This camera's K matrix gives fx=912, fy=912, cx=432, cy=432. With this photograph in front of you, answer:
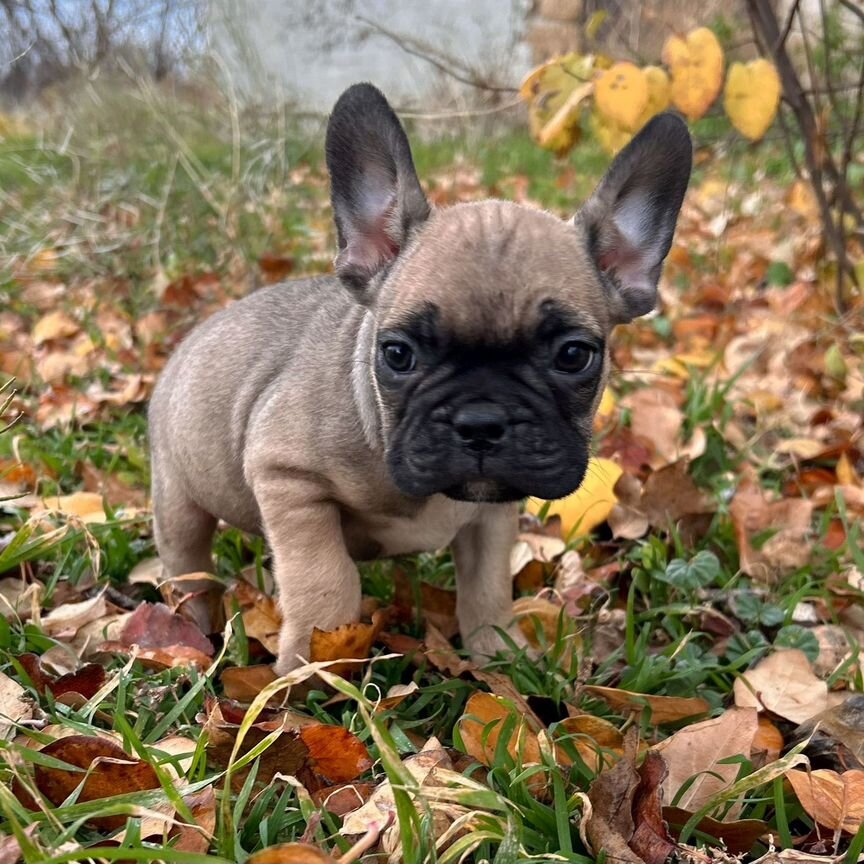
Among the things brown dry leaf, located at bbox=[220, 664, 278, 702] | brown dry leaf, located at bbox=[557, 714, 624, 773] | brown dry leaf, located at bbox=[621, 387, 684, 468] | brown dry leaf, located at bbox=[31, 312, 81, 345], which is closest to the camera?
brown dry leaf, located at bbox=[557, 714, 624, 773]

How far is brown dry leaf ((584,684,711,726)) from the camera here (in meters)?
2.77

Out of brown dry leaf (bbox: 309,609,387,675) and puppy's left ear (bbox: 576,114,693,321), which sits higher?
puppy's left ear (bbox: 576,114,693,321)

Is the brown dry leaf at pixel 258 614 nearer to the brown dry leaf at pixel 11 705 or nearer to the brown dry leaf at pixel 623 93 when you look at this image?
the brown dry leaf at pixel 11 705

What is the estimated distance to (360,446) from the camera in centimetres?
296

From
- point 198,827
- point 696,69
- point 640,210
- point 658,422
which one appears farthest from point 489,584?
point 696,69

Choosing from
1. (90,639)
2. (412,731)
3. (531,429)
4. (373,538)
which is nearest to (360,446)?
→ (373,538)

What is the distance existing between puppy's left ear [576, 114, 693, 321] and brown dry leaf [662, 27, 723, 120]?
3.79ft

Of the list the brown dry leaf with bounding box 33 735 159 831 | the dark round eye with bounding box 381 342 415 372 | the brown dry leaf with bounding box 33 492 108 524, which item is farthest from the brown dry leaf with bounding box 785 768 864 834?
the brown dry leaf with bounding box 33 492 108 524

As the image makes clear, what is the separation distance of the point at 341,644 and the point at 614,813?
3.29 feet

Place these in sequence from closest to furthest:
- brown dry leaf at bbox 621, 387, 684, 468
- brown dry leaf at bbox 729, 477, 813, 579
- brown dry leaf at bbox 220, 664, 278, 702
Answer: brown dry leaf at bbox 220, 664, 278, 702
brown dry leaf at bbox 729, 477, 813, 579
brown dry leaf at bbox 621, 387, 684, 468

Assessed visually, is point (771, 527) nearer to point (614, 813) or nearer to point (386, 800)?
point (614, 813)

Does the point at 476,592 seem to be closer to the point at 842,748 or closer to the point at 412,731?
the point at 412,731

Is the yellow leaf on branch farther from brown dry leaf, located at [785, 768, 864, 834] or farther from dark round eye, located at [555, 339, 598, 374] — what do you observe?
brown dry leaf, located at [785, 768, 864, 834]

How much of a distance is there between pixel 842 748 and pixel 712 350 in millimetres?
3733
